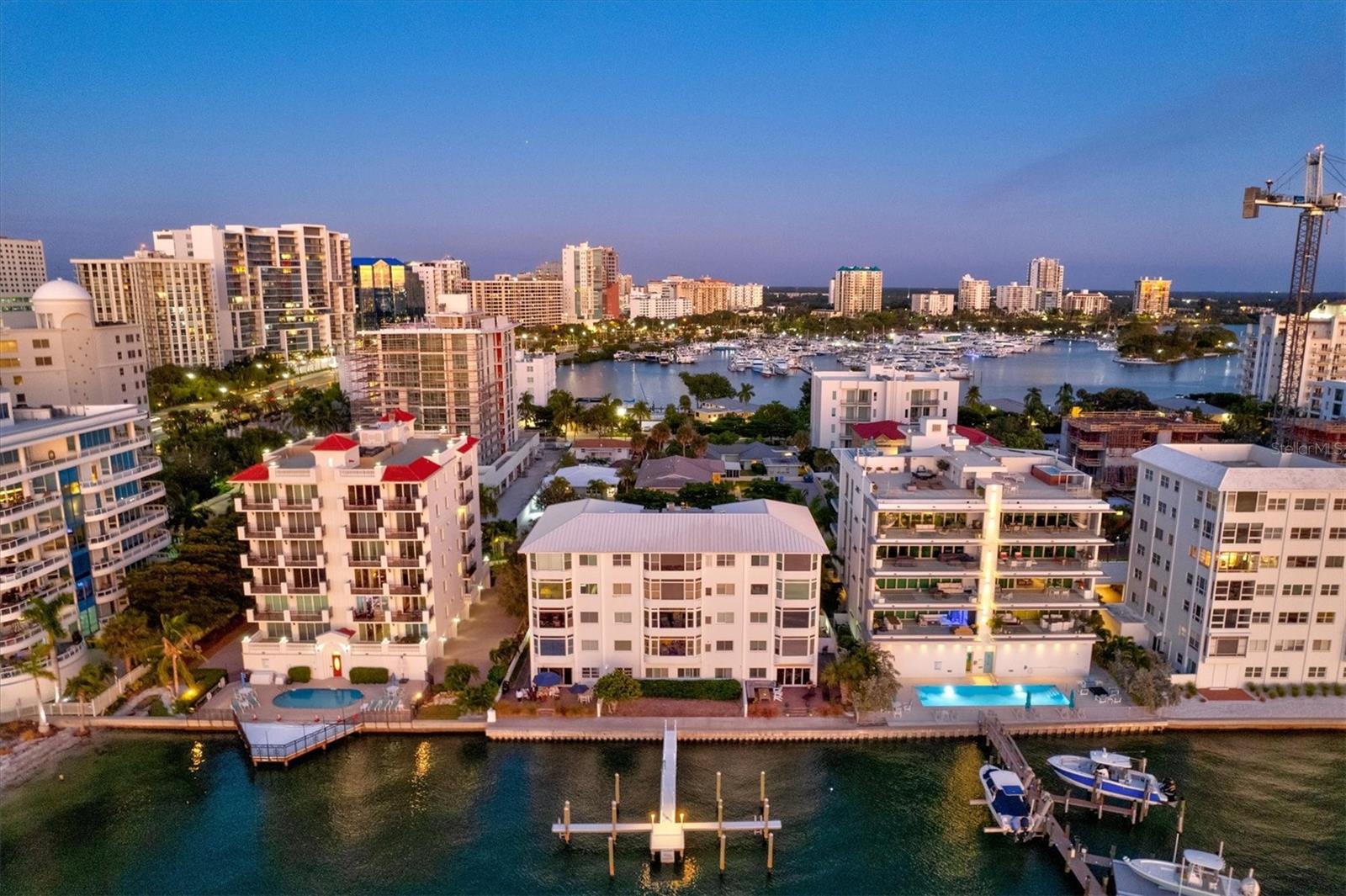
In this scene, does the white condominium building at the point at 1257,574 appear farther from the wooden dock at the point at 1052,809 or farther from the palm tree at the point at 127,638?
the palm tree at the point at 127,638

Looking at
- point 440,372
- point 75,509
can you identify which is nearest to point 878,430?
point 440,372

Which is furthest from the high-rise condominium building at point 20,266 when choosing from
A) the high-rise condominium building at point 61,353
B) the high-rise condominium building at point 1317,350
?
the high-rise condominium building at point 1317,350

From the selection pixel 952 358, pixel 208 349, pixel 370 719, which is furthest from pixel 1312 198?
pixel 208 349

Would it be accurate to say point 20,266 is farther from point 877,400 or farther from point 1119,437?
point 1119,437

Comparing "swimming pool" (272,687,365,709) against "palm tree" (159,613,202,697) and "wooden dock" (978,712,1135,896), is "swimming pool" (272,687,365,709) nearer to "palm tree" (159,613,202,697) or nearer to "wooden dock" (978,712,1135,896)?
"palm tree" (159,613,202,697)

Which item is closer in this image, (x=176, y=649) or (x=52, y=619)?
(x=52, y=619)
